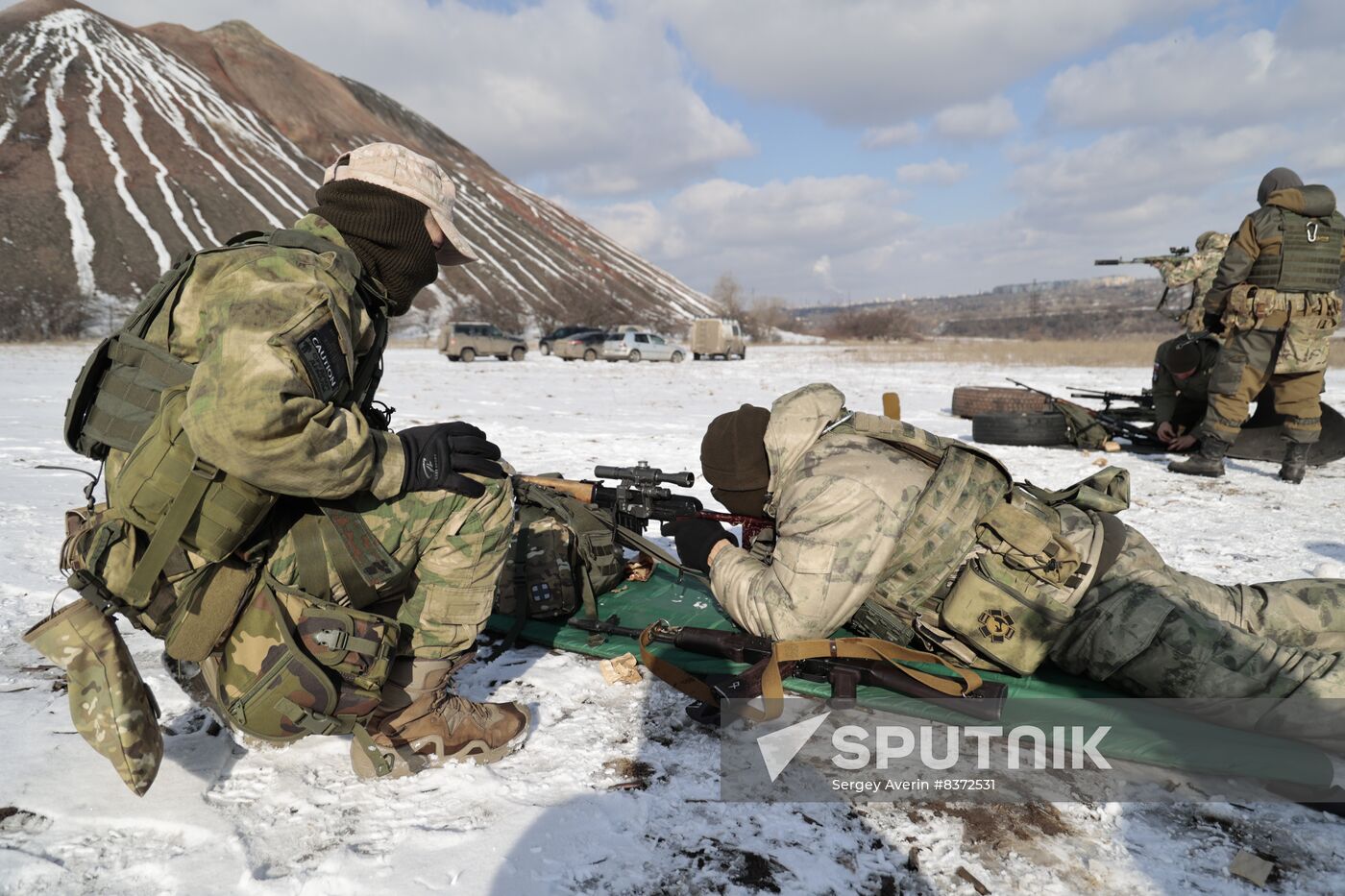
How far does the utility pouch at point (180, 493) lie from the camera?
1.69 m

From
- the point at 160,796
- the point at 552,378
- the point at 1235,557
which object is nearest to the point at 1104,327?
the point at 552,378

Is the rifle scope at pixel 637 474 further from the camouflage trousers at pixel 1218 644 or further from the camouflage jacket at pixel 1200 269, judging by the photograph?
the camouflage jacket at pixel 1200 269

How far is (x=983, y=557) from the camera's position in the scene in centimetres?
243

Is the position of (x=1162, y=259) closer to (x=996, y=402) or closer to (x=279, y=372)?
(x=996, y=402)

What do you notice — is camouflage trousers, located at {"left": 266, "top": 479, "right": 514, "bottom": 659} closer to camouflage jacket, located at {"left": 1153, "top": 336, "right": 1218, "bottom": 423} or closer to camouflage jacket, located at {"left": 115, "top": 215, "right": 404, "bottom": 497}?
camouflage jacket, located at {"left": 115, "top": 215, "right": 404, "bottom": 497}

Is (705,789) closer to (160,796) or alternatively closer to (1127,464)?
(160,796)

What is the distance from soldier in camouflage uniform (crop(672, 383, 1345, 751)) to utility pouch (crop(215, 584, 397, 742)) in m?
1.24

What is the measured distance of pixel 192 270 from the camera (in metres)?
1.86

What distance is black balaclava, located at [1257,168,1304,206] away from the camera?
5707 millimetres

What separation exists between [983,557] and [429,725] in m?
1.87

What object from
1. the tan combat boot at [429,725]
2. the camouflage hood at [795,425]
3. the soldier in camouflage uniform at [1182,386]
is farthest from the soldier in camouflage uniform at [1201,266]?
the tan combat boot at [429,725]

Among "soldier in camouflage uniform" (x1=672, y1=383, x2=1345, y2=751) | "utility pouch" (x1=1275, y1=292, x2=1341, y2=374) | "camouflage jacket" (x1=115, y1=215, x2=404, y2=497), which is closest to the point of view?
"camouflage jacket" (x1=115, y1=215, x2=404, y2=497)

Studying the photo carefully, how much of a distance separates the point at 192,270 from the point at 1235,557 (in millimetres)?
5083

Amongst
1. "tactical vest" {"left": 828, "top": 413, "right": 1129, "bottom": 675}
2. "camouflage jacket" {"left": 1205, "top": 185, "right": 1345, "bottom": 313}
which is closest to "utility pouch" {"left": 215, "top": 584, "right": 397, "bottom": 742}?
"tactical vest" {"left": 828, "top": 413, "right": 1129, "bottom": 675}
